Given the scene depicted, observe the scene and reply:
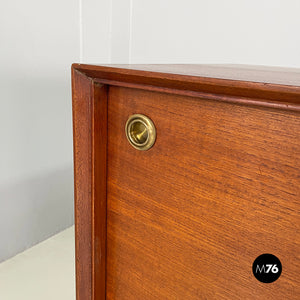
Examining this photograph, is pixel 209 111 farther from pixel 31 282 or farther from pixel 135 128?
pixel 31 282

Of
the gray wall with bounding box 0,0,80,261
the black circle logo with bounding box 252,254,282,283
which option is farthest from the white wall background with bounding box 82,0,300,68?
the black circle logo with bounding box 252,254,282,283

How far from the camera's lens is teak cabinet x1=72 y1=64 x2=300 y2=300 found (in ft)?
1.28

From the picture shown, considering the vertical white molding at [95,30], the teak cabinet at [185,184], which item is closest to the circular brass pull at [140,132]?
the teak cabinet at [185,184]

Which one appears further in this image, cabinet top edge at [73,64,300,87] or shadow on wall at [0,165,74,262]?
shadow on wall at [0,165,74,262]

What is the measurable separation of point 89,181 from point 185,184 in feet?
0.49

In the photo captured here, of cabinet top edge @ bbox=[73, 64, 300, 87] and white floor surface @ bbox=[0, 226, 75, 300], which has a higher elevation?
cabinet top edge @ bbox=[73, 64, 300, 87]

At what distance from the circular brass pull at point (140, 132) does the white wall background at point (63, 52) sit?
522 millimetres

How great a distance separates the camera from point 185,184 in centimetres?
46

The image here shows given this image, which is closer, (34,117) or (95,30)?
(34,117)

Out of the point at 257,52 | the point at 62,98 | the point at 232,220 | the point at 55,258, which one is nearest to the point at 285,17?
the point at 257,52

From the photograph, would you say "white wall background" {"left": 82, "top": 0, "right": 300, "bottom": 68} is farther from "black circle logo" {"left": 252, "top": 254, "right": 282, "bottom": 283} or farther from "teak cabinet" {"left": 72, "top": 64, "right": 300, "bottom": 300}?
"black circle logo" {"left": 252, "top": 254, "right": 282, "bottom": 283}

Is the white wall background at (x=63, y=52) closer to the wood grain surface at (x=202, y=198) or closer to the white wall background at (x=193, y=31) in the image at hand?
the white wall background at (x=193, y=31)

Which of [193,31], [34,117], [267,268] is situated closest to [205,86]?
[267,268]

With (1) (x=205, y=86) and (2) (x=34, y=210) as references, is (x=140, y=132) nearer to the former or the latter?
(1) (x=205, y=86)
